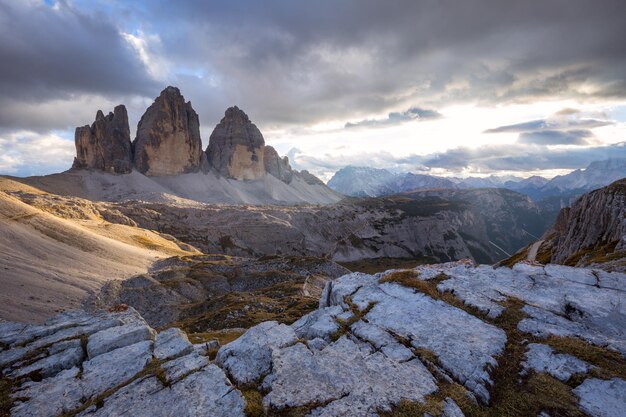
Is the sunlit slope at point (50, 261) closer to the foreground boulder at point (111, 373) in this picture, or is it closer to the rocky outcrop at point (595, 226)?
the foreground boulder at point (111, 373)

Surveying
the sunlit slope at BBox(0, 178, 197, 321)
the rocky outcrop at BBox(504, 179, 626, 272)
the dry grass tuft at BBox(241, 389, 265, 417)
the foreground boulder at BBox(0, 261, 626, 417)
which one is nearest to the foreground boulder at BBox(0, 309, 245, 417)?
the foreground boulder at BBox(0, 261, 626, 417)

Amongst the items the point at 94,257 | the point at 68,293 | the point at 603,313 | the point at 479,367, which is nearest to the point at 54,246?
the point at 94,257

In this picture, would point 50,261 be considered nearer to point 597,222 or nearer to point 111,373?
point 111,373

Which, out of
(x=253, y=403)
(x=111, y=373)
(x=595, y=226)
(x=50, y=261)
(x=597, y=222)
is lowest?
(x=50, y=261)

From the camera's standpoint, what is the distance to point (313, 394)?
38.2 ft

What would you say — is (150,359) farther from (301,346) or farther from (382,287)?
(382,287)

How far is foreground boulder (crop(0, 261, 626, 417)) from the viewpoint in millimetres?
11234

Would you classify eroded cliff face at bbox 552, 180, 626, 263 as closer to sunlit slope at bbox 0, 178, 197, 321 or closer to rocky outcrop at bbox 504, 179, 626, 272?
rocky outcrop at bbox 504, 179, 626, 272

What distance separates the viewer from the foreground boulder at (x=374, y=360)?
36.9 ft

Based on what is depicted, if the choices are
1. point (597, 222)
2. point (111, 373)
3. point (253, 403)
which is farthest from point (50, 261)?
point (597, 222)

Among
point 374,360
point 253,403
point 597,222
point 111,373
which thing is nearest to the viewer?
point 253,403

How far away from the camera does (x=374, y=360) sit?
13.7m

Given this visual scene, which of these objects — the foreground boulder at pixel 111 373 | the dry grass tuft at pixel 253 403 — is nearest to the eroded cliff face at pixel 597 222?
the dry grass tuft at pixel 253 403

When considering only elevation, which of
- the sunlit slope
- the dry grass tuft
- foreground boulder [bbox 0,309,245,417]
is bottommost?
the sunlit slope
